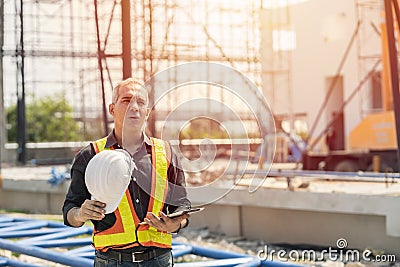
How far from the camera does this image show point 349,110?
2166 centimetres

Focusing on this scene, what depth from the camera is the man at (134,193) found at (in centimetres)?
235

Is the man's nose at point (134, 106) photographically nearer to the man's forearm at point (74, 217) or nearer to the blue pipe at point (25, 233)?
the man's forearm at point (74, 217)

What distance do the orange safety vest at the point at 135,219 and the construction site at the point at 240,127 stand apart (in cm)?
22

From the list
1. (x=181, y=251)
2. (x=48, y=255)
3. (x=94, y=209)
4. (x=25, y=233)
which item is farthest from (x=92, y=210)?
→ (x=25, y=233)

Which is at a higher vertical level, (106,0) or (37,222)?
(106,0)

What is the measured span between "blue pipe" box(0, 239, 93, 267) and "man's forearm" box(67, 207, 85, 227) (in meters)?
1.55

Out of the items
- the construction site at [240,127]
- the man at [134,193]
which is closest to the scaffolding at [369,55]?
the construction site at [240,127]

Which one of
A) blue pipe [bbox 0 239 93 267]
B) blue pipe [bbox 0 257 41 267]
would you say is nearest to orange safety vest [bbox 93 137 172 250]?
blue pipe [bbox 0 239 93 267]

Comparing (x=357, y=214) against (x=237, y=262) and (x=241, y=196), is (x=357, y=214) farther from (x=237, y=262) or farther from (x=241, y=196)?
(x=237, y=262)

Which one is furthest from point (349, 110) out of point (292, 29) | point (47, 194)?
point (47, 194)

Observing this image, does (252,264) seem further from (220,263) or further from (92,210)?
(92,210)

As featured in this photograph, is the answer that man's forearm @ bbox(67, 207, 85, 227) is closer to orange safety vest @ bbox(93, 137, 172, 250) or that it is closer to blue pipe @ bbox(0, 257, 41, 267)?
orange safety vest @ bbox(93, 137, 172, 250)

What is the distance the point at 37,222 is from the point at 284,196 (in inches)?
119

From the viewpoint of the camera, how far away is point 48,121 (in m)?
29.5
